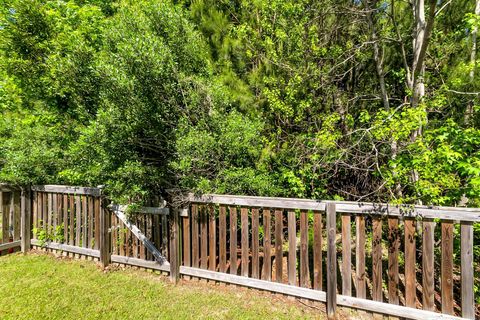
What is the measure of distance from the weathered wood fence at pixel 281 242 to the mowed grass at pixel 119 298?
18 centimetres

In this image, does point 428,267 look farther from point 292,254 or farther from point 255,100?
point 255,100

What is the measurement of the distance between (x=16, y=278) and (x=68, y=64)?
3391mm

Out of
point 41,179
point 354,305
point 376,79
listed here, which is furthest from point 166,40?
point 354,305

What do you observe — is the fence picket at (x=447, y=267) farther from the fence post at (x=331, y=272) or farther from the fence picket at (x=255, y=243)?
the fence picket at (x=255, y=243)

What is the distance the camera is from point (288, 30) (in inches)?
169

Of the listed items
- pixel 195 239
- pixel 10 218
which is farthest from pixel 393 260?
pixel 10 218

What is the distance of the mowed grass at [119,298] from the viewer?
2816 mm

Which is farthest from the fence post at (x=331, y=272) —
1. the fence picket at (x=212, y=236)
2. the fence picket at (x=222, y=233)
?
the fence picket at (x=212, y=236)

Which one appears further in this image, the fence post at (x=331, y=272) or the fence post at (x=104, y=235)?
the fence post at (x=104, y=235)

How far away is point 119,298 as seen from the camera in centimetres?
314

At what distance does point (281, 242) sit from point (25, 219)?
15.6 feet

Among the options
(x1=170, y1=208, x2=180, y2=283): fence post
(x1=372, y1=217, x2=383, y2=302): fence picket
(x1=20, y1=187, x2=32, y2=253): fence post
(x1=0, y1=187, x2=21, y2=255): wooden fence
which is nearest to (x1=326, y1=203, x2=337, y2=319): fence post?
(x1=372, y1=217, x2=383, y2=302): fence picket

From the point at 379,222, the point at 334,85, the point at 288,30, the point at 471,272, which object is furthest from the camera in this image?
the point at 334,85

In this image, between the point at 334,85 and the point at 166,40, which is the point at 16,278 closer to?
the point at 166,40
